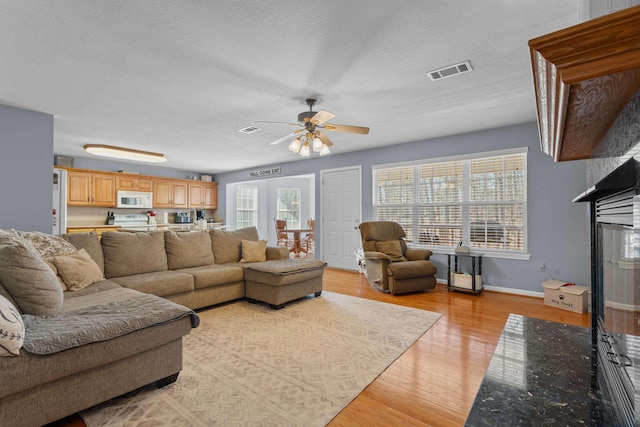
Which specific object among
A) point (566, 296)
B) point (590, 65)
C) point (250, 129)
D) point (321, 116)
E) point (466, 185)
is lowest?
point (566, 296)

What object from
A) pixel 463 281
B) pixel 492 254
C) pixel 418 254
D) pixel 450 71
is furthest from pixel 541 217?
pixel 450 71

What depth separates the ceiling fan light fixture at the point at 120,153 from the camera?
213 inches

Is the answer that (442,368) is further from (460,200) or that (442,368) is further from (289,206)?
(289,206)

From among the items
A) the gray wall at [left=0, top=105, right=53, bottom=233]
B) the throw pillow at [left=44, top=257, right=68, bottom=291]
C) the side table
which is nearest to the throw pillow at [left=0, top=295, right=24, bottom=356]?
the throw pillow at [left=44, top=257, right=68, bottom=291]

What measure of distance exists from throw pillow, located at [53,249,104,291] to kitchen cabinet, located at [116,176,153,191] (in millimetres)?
4660

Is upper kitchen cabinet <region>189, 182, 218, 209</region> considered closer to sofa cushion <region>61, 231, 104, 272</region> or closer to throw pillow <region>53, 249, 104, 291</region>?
sofa cushion <region>61, 231, 104, 272</region>

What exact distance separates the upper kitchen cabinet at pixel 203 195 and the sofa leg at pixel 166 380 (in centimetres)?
687

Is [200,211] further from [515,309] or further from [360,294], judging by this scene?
[515,309]

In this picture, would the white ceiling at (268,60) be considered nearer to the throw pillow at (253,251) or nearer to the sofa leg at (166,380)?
the throw pillow at (253,251)

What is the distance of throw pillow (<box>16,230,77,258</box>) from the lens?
103 inches

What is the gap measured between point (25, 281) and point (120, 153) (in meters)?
4.66

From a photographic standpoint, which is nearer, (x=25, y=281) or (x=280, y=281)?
(x=25, y=281)

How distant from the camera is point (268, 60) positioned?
248 centimetres

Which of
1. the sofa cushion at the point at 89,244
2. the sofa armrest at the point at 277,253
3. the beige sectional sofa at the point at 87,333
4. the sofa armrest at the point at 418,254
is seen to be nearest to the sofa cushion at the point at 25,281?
the beige sectional sofa at the point at 87,333
